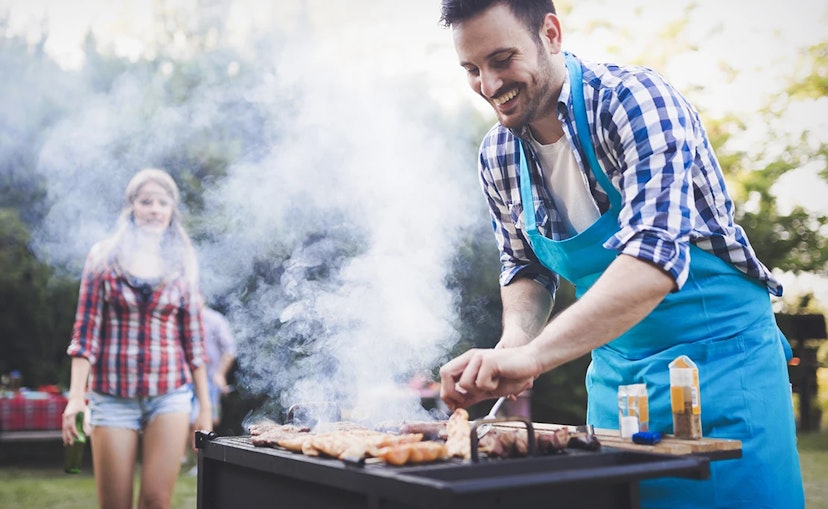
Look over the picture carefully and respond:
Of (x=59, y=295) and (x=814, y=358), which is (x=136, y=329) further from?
(x=814, y=358)

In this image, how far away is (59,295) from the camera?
28.0 ft

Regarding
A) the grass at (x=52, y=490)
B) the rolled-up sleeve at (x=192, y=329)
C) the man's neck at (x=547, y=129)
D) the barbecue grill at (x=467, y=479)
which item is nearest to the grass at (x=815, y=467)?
the rolled-up sleeve at (x=192, y=329)

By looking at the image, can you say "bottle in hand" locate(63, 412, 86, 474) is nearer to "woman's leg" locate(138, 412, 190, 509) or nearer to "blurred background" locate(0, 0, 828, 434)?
"woman's leg" locate(138, 412, 190, 509)

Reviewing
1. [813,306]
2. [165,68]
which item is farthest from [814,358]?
[165,68]

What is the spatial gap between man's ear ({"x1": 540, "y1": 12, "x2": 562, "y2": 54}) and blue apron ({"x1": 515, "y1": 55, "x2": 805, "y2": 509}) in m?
0.09

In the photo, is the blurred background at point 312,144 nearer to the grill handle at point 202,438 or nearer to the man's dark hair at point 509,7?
the grill handle at point 202,438

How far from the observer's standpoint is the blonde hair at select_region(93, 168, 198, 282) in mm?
4027

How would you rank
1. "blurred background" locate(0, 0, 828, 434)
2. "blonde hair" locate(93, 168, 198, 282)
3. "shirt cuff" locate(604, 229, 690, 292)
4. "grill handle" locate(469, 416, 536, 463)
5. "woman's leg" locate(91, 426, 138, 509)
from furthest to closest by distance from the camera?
"blurred background" locate(0, 0, 828, 434) < "blonde hair" locate(93, 168, 198, 282) < "woman's leg" locate(91, 426, 138, 509) < "shirt cuff" locate(604, 229, 690, 292) < "grill handle" locate(469, 416, 536, 463)

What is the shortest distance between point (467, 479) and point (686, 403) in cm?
61

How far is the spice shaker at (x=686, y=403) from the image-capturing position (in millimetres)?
1755

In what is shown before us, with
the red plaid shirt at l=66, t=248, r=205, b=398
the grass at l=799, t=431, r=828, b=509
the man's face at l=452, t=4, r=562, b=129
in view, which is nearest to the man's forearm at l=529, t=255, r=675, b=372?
the man's face at l=452, t=4, r=562, b=129

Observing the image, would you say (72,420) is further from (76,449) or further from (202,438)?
(202,438)

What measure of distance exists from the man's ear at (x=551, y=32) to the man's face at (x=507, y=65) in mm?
44

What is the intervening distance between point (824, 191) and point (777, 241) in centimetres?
75
